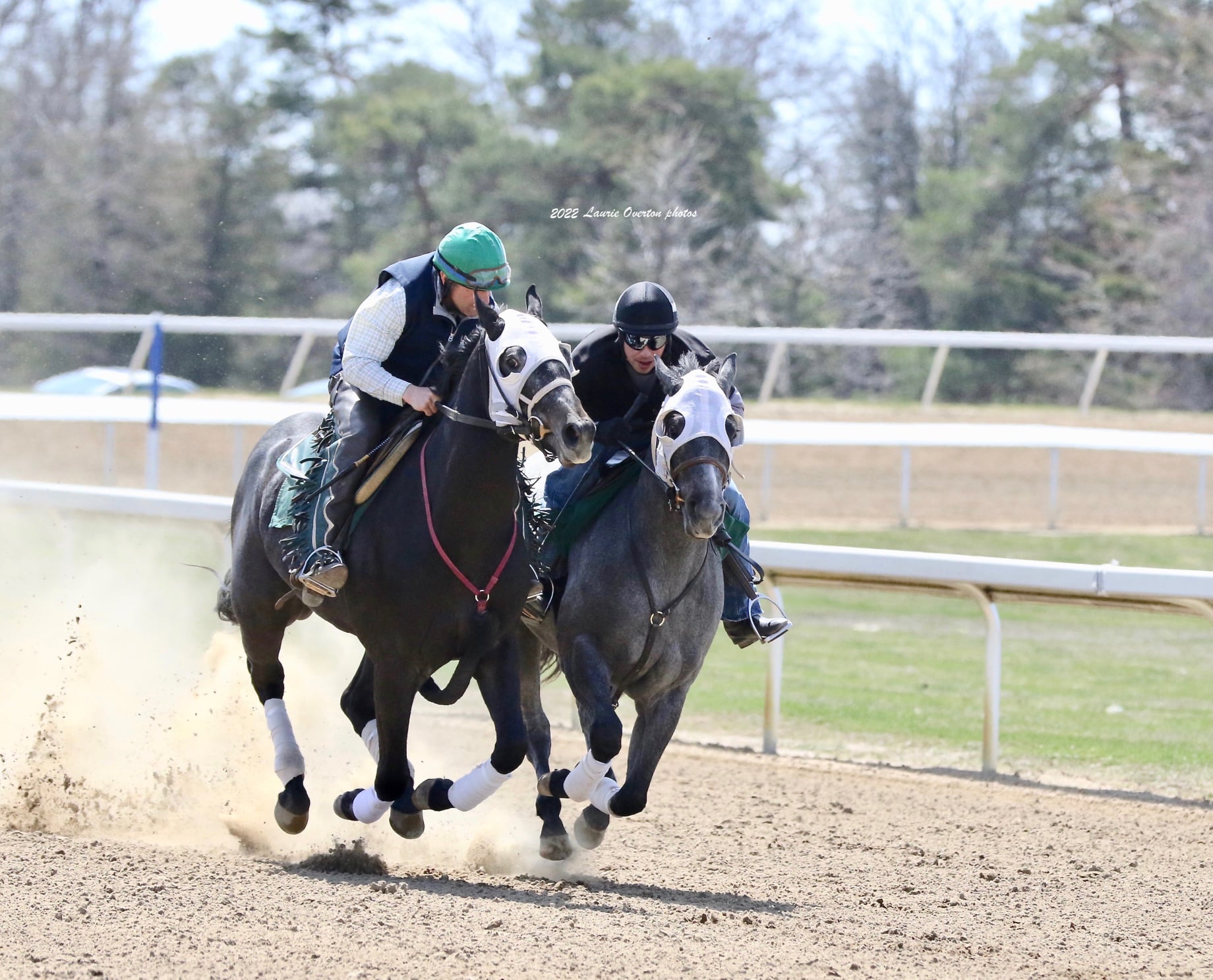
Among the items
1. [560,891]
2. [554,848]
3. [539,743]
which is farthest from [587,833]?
[539,743]

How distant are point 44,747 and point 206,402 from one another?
6.73m

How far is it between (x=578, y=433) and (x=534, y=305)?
0.75 metres

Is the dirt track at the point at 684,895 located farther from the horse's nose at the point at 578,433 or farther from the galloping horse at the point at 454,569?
the horse's nose at the point at 578,433

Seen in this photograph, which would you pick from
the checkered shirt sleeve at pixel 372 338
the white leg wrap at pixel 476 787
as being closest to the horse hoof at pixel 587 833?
the white leg wrap at pixel 476 787

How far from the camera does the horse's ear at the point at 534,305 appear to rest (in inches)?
210

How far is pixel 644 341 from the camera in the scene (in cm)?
614

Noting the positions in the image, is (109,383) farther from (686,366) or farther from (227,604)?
(686,366)

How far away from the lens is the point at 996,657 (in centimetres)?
823

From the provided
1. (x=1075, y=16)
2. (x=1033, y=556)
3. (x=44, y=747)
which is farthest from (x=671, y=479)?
(x=1075, y=16)

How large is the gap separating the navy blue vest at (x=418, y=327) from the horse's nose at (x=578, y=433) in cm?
120

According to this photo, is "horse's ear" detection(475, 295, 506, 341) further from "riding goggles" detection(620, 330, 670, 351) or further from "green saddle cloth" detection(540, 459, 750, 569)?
"green saddle cloth" detection(540, 459, 750, 569)

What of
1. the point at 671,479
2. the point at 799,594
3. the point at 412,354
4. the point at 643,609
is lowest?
the point at 799,594

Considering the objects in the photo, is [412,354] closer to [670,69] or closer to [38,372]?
[38,372]

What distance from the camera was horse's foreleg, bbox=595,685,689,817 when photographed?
18.9 ft
